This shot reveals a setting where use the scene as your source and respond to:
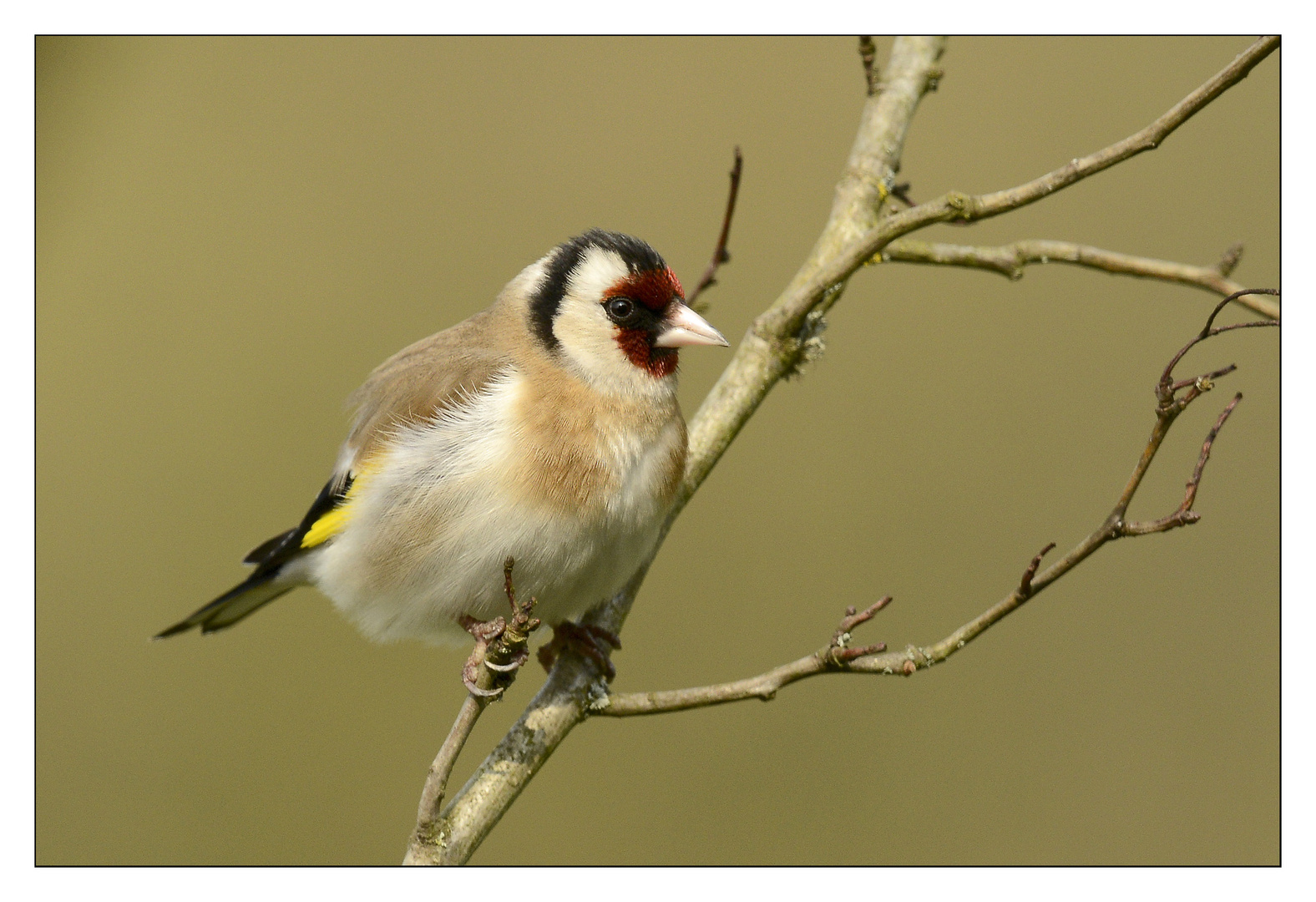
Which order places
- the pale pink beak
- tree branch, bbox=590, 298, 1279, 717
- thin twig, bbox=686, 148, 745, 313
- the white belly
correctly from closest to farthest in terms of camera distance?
tree branch, bbox=590, 298, 1279, 717 → the white belly → the pale pink beak → thin twig, bbox=686, 148, 745, 313

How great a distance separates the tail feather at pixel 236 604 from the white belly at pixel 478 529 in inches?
18.6

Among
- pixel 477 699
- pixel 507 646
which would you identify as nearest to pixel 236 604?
pixel 477 699

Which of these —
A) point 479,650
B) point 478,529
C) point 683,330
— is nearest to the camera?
point 479,650

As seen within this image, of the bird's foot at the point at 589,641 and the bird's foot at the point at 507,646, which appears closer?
the bird's foot at the point at 507,646

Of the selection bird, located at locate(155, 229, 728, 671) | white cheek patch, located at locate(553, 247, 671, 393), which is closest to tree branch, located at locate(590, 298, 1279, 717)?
bird, located at locate(155, 229, 728, 671)

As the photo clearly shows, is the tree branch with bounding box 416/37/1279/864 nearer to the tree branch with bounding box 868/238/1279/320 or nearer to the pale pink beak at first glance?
the tree branch with bounding box 868/238/1279/320

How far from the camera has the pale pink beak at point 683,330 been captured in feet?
8.80

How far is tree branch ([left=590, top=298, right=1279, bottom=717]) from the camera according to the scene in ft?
5.72

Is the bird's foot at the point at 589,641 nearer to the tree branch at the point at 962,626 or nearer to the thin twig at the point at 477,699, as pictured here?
the tree branch at the point at 962,626

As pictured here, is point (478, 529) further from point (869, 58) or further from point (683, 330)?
point (869, 58)

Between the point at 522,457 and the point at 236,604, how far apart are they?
1.27 metres

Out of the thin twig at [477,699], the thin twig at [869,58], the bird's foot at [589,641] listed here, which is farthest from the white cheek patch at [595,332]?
the thin twig at [869,58]

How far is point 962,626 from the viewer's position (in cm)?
195

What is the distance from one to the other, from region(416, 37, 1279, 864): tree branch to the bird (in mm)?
163
